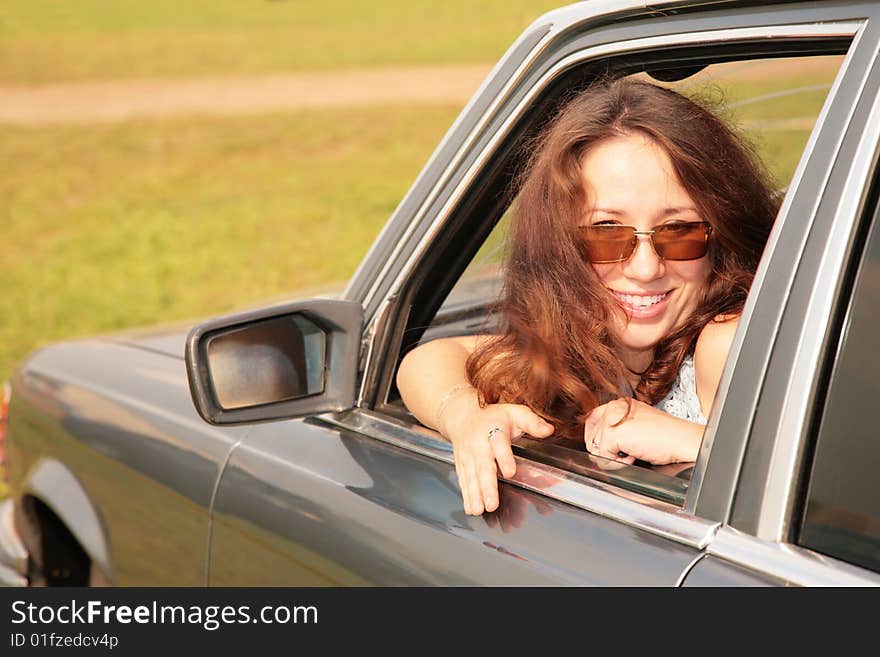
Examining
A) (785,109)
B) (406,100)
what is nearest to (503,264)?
(785,109)

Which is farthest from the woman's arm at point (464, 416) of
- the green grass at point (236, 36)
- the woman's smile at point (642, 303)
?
the green grass at point (236, 36)

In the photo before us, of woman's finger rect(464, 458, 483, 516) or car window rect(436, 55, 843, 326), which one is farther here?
car window rect(436, 55, 843, 326)

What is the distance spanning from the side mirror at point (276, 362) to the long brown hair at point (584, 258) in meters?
0.26

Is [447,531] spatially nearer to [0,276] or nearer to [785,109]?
[785,109]

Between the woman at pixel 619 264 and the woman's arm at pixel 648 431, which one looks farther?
the woman at pixel 619 264

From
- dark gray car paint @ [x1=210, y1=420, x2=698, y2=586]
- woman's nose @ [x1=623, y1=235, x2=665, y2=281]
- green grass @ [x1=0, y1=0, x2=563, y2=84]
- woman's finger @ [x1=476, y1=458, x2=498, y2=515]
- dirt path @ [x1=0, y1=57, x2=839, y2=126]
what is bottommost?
dark gray car paint @ [x1=210, y1=420, x2=698, y2=586]

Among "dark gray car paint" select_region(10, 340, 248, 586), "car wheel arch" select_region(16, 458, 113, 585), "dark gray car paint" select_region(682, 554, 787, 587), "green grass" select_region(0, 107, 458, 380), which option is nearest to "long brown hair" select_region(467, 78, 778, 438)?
"dark gray car paint" select_region(682, 554, 787, 587)

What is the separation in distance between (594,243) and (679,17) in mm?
379

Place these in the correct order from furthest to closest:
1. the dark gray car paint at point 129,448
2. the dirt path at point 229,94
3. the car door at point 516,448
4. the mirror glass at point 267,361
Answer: the dirt path at point 229,94
the dark gray car paint at point 129,448
the mirror glass at point 267,361
the car door at point 516,448

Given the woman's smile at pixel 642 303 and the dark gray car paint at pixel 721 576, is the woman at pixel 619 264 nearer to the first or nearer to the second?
the woman's smile at pixel 642 303

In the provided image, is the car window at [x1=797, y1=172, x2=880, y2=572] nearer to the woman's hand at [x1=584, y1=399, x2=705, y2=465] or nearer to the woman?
the woman's hand at [x1=584, y1=399, x2=705, y2=465]

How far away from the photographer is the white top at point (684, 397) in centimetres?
191

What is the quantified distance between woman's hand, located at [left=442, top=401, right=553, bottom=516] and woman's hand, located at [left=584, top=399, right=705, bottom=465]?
0.29 feet

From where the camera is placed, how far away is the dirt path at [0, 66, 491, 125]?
2006 cm
